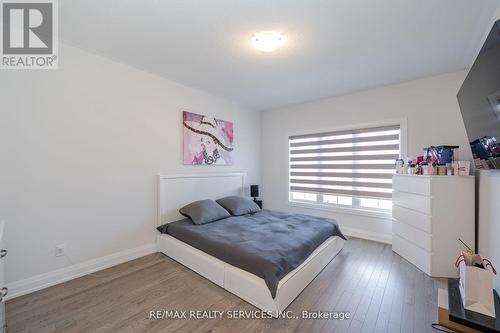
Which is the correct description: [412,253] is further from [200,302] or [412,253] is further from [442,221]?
[200,302]

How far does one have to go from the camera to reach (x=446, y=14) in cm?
172

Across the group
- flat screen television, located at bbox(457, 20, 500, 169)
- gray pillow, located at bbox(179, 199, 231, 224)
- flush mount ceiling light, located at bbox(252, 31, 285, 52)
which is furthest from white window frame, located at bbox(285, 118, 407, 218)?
flush mount ceiling light, located at bbox(252, 31, 285, 52)

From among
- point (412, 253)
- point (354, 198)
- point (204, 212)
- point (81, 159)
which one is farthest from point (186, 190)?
point (412, 253)

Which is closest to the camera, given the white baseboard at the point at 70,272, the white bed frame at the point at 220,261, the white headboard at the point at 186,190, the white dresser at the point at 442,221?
the white bed frame at the point at 220,261

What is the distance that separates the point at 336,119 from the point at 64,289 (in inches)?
170

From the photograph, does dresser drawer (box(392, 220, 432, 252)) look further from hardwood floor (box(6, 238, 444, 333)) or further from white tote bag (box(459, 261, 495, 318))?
white tote bag (box(459, 261, 495, 318))

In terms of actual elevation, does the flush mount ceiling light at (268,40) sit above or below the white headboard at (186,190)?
above

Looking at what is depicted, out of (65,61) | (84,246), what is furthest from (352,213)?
(65,61)

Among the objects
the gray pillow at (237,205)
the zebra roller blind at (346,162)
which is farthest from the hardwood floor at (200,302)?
the zebra roller blind at (346,162)

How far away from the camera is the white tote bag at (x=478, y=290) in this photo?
4.77 feet

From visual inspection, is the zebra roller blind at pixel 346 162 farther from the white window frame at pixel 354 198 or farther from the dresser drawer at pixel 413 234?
the dresser drawer at pixel 413 234

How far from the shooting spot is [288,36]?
2.04m

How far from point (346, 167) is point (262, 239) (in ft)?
7.33

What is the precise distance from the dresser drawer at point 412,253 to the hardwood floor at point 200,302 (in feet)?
0.34
